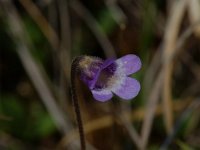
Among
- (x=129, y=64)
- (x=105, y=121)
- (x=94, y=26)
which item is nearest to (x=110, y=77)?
(x=129, y=64)

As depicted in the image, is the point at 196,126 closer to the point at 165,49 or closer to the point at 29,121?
the point at 165,49

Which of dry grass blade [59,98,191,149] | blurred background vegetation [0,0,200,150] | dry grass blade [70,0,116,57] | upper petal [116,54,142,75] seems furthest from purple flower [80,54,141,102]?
dry grass blade [70,0,116,57]

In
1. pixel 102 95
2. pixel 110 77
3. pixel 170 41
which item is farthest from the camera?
pixel 170 41

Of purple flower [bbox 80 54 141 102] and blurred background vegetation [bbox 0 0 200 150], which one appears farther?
blurred background vegetation [bbox 0 0 200 150]

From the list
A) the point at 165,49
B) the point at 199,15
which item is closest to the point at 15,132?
the point at 165,49

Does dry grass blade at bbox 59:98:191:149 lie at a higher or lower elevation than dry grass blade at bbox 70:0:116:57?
lower

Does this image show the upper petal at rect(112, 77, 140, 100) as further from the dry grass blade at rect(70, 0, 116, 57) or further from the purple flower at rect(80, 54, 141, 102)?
the dry grass blade at rect(70, 0, 116, 57)

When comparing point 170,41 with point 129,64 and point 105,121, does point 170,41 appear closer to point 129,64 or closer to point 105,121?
point 105,121

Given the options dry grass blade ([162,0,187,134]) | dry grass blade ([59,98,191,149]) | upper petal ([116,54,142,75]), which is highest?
upper petal ([116,54,142,75])

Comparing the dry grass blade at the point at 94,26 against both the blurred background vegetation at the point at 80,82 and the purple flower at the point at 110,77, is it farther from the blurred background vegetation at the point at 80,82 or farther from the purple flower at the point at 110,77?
the purple flower at the point at 110,77
